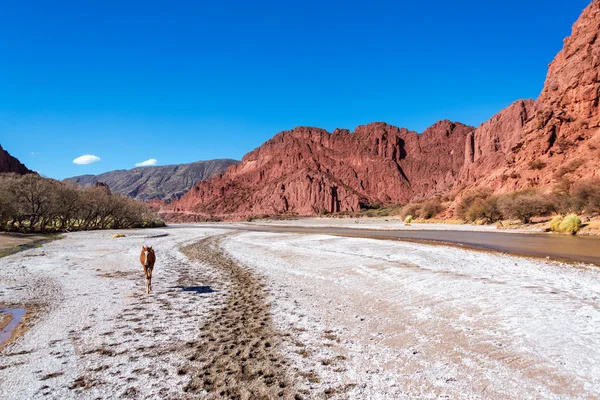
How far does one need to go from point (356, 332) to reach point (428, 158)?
15117 centimetres

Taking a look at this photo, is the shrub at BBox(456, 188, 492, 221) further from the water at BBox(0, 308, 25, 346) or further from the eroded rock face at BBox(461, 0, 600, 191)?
the water at BBox(0, 308, 25, 346)

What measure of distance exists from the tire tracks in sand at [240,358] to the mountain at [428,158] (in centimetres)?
4354

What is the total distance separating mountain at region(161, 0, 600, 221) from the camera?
4691 cm

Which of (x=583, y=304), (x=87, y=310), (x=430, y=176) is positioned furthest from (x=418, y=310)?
(x=430, y=176)

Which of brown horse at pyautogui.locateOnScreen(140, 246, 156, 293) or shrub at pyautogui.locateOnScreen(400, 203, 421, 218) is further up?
shrub at pyautogui.locateOnScreen(400, 203, 421, 218)

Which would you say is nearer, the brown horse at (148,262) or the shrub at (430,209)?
the brown horse at (148,262)

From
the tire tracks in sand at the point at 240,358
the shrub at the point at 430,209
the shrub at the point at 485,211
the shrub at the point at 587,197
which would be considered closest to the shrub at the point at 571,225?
the shrub at the point at 587,197

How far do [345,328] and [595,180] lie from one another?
1457 inches

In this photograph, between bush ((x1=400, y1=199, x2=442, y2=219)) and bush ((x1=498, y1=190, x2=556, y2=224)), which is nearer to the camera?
bush ((x1=498, y1=190, x2=556, y2=224))

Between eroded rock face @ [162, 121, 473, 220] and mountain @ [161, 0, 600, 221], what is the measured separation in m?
0.46

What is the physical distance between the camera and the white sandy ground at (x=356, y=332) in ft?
13.4

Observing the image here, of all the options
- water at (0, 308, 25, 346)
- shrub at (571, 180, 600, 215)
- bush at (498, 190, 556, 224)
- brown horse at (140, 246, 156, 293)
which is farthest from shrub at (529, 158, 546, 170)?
water at (0, 308, 25, 346)

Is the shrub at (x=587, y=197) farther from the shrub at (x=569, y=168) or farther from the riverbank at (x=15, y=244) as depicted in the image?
the riverbank at (x=15, y=244)

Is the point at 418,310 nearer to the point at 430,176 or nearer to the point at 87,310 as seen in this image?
the point at 87,310
